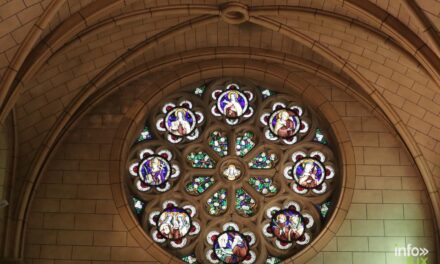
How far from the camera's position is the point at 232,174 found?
16609 mm

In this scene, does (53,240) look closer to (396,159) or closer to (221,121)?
(221,121)

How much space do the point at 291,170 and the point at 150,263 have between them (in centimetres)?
285

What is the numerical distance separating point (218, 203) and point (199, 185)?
446 millimetres

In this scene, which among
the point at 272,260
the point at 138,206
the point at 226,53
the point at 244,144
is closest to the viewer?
the point at 272,260

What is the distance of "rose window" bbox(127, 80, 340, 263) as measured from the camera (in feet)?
53.2

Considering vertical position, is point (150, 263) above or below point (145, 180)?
below

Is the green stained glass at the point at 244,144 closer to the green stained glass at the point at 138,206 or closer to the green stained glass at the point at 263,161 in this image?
the green stained glass at the point at 263,161

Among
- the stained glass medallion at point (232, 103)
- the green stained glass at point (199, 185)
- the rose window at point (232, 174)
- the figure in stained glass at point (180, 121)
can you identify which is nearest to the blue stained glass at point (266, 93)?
the rose window at point (232, 174)

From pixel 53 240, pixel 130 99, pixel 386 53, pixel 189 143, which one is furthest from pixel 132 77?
pixel 386 53

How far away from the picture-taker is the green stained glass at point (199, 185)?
54.3 ft

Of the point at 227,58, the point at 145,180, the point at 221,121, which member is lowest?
the point at 145,180

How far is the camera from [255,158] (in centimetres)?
1680

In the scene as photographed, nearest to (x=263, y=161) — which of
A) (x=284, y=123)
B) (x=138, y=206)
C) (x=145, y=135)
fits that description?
(x=284, y=123)

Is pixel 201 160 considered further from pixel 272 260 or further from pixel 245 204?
pixel 272 260
